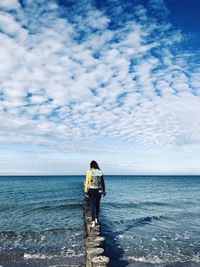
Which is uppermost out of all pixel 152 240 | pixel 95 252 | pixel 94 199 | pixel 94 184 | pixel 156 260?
pixel 94 184

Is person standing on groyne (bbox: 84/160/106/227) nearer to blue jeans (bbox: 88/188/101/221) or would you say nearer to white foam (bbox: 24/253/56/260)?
blue jeans (bbox: 88/188/101/221)

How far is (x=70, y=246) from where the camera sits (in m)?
12.1

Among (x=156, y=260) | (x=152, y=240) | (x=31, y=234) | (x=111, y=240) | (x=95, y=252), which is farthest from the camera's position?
(x=31, y=234)

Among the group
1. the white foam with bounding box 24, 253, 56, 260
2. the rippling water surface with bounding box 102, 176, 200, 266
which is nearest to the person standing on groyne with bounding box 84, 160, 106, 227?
the rippling water surface with bounding box 102, 176, 200, 266

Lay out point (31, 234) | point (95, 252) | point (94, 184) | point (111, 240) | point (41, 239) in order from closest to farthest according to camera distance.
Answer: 1. point (95, 252)
2. point (94, 184)
3. point (111, 240)
4. point (41, 239)
5. point (31, 234)

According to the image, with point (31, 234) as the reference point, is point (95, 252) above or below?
above

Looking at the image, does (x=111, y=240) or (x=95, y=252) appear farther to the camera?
(x=111, y=240)

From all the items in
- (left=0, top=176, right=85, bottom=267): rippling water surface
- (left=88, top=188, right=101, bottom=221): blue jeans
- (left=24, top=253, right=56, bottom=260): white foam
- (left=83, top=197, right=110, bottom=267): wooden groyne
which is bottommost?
(left=24, top=253, right=56, bottom=260): white foam

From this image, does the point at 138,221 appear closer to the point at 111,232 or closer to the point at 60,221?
the point at 111,232

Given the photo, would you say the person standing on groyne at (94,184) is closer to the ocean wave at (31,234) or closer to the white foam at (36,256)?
the white foam at (36,256)

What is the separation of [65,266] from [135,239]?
4.64m

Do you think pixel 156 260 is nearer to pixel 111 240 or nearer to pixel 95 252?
pixel 111 240

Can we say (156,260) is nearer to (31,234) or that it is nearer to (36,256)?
(36,256)

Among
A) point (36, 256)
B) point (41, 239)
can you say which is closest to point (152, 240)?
point (41, 239)
